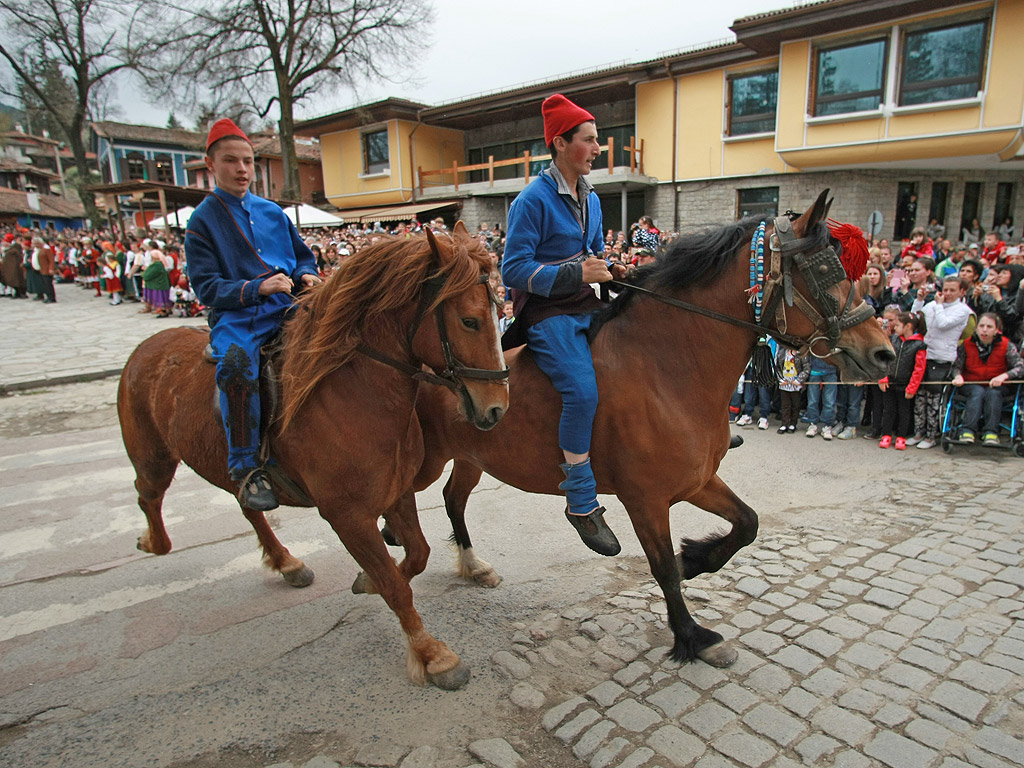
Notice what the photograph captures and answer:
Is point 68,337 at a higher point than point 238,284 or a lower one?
lower

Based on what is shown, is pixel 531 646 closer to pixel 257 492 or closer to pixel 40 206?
pixel 257 492

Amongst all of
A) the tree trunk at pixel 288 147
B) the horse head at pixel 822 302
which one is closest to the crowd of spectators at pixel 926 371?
the horse head at pixel 822 302

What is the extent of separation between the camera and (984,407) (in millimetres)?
6516

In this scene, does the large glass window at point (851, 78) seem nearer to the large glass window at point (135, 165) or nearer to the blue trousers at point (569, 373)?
the blue trousers at point (569, 373)

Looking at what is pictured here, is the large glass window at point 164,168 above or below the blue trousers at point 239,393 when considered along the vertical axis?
above

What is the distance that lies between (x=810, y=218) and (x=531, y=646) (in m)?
2.54

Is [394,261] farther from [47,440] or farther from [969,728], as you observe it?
[47,440]

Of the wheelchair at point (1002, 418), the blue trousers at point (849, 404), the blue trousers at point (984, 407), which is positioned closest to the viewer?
the wheelchair at point (1002, 418)

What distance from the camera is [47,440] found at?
24.0 ft

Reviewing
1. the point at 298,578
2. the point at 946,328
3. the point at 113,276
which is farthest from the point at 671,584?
the point at 113,276

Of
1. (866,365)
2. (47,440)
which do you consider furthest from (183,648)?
(47,440)

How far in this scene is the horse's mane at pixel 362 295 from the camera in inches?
103

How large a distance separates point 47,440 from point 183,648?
558cm

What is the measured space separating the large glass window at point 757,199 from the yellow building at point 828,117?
4 centimetres
